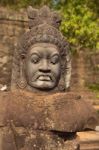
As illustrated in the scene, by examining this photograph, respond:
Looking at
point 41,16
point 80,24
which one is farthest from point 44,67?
point 80,24

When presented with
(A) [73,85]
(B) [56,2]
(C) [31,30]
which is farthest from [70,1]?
(C) [31,30]

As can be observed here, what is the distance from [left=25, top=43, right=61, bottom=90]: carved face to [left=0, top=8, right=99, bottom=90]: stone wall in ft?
33.1

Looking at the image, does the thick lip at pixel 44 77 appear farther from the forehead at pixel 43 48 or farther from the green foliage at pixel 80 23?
the green foliage at pixel 80 23

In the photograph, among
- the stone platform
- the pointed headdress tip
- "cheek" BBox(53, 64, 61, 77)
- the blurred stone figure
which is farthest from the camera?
the stone platform

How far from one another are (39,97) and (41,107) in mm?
91

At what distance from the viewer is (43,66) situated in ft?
13.3

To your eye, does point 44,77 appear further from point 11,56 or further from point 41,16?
point 11,56

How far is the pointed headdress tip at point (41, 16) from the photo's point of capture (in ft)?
14.0

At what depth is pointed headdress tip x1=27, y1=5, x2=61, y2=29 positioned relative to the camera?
426 cm

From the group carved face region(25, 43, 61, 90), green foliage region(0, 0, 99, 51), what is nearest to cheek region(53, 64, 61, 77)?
carved face region(25, 43, 61, 90)

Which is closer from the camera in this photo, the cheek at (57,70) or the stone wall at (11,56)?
the cheek at (57,70)

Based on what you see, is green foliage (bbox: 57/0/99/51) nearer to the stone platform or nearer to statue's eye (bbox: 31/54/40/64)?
the stone platform

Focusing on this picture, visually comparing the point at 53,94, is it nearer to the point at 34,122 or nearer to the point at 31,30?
the point at 34,122

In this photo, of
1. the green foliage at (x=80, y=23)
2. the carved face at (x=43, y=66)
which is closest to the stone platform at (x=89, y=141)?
the green foliage at (x=80, y=23)
